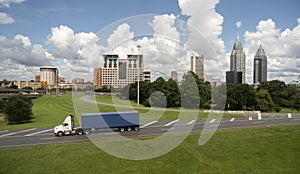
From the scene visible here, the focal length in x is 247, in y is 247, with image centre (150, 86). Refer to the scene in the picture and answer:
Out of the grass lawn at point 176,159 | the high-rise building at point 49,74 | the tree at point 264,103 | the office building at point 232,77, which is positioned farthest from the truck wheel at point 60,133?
the high-rise building at point 49,74

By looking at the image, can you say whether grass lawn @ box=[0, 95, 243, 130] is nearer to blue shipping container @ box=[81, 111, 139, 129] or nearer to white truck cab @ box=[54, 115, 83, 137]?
blue shipping container @ box=[81, 111, 139, 129]

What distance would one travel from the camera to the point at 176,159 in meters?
15.4

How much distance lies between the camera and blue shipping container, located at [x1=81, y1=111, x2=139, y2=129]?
23.2m

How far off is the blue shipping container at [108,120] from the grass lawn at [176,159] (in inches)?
145

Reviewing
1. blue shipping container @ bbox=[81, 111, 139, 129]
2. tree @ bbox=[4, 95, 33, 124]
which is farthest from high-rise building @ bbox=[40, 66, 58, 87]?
blue shipping container @ bbox=[81, 111, 139, 129]

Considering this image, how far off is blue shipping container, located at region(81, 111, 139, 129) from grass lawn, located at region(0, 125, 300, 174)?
3.69m

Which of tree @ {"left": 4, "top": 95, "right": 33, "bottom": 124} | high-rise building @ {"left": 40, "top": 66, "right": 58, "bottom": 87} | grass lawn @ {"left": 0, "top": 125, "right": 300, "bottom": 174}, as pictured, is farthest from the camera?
high-rise building @ {"left": 40, "top": 66, "right": 58, "bottom": 87}

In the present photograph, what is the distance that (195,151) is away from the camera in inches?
679

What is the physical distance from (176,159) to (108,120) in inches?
405

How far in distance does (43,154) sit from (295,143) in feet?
63.6

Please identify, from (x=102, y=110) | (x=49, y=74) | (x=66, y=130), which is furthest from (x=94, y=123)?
(x=49, y=74)

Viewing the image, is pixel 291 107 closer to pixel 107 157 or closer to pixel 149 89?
pixel 149 89

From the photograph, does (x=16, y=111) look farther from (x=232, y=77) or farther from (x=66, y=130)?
(x=232, y=77)

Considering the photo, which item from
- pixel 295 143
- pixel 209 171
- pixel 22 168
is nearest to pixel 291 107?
pixel 295 143
